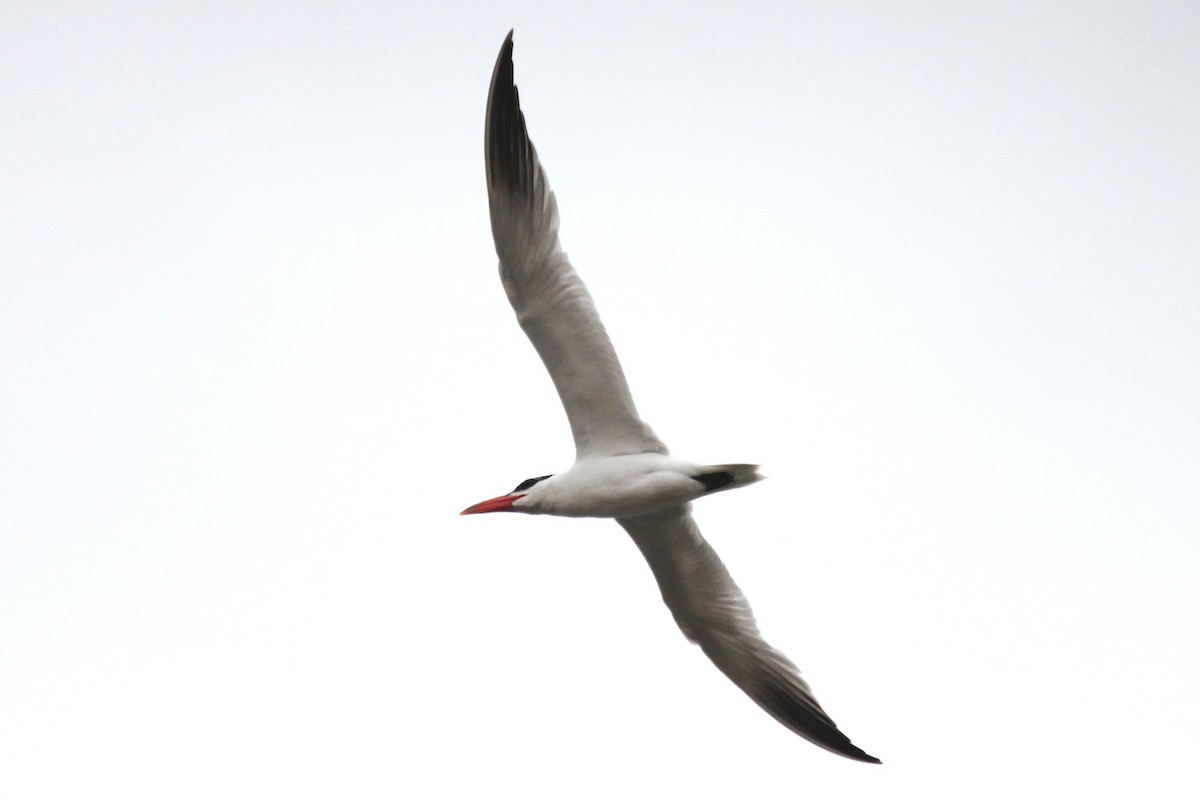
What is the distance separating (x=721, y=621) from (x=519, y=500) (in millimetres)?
2130

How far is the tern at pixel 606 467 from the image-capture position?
7.75 metres

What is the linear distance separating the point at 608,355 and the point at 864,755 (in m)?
3.61

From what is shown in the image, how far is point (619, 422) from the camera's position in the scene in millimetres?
8398

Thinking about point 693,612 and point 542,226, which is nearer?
point 542,226

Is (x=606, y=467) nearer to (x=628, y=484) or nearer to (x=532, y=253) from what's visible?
(x=628, y=484)

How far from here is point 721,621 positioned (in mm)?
9516

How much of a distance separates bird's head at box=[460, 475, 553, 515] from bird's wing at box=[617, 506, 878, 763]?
2.52ft

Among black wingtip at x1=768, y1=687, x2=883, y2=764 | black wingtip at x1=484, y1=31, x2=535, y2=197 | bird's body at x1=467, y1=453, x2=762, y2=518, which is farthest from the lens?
black wingtip at x1=768, y1=687, x2=883, y2=764

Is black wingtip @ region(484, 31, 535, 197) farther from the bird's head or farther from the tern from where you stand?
the bird's head

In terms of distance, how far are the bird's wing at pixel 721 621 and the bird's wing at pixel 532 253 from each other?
1.63m

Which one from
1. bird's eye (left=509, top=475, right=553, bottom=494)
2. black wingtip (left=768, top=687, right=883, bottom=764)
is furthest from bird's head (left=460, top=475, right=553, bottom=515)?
black wingtip (left=768, top=687, right=883, bottom=764)

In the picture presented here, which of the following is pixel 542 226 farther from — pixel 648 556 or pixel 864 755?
pixel 864 755

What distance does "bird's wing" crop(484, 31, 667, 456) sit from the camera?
7699 millimetres

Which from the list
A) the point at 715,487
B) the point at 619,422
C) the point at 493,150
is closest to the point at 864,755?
the point at 715,487
